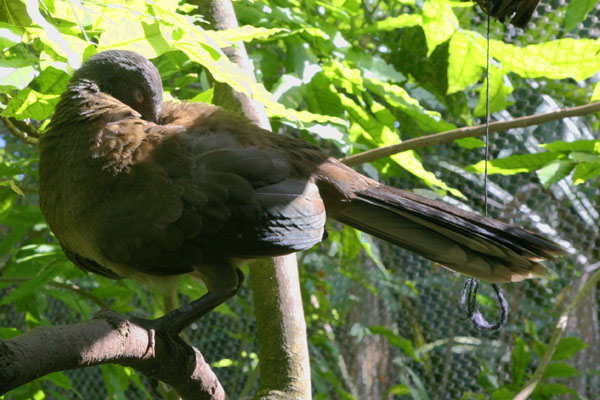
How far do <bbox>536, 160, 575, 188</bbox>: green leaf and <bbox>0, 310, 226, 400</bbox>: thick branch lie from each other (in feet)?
3.34

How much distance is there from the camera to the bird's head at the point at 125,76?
1563 millimetres

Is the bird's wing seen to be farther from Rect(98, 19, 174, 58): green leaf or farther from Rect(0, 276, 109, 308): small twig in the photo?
Rect(0, 276, 109, 308): small twig

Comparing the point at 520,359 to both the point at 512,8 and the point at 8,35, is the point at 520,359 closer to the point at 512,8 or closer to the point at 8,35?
the point at 512,8

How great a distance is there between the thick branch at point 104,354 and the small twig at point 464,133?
0.71 metres

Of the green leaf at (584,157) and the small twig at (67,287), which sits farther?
the small twig at (67,287)

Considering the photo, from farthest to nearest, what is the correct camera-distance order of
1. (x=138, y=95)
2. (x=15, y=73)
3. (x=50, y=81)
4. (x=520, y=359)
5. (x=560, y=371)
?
(x=520, y=359) < (x=560, y=371) < (x=138, y=95) < (x=50, y=81) < (x=15, y=73)

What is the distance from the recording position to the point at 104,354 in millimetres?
1046

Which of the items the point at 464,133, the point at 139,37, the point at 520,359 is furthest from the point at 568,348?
the point at 139,37

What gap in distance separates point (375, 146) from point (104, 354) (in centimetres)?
115

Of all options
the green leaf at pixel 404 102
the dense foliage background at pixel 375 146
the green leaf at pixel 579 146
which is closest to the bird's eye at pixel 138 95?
the dense foliage background at pixel 375 146

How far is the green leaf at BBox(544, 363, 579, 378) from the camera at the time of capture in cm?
244

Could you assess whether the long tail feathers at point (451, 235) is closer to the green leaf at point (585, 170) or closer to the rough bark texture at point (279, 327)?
the rough bark texture at point (279, 327)

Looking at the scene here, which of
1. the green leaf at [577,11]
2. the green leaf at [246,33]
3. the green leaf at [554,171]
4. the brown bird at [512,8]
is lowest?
the green leaf at [554,171]

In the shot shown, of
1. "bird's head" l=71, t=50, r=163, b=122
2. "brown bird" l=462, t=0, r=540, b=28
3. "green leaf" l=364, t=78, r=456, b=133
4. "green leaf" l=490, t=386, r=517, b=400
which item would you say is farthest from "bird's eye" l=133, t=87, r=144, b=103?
"green leaf" l=490, t=386, r=517, b=400
